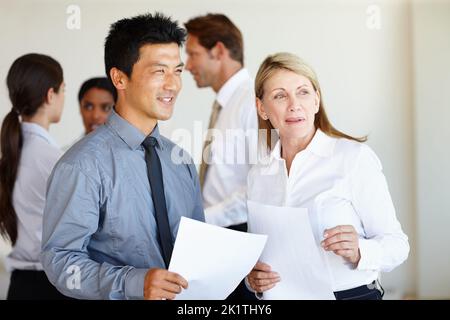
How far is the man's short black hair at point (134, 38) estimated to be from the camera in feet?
5.00

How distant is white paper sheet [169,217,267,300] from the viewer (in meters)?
1.35

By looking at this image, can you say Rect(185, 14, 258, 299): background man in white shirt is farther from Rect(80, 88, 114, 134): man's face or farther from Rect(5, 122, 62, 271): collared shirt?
Rect(5, 122, 62, 271): collared shirt

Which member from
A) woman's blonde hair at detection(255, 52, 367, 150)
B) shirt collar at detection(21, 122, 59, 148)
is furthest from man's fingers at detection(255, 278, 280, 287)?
shirt collar at detection(21, 122, 59, 148)

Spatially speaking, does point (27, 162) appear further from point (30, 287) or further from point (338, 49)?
point (338, 49)

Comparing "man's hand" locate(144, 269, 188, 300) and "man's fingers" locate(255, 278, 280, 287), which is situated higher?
"man's hand" locate(144, 269, 188, 300)

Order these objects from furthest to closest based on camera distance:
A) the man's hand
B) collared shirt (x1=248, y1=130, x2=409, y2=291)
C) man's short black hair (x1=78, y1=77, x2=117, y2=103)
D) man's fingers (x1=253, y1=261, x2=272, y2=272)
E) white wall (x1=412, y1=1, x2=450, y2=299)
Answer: man's short black hair (x1=78, y1=77, x2=117, y2=103), white wall (x1=412, y1=1, x2=450, y2=299), man's fingers (x1=253, y1=261, x2=272, y2=272), collared shirt (x1=248, y1=130, x2=409, y2=291), the man's hand

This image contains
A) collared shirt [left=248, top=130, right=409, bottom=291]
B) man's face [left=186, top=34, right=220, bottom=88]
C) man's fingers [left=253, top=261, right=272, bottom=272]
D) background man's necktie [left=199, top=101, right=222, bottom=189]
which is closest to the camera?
collared shirt [left=248, top=130, right=409, bottom=291]

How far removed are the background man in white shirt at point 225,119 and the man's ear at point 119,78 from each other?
42 cm

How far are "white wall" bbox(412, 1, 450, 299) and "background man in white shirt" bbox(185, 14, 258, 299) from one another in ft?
1.68

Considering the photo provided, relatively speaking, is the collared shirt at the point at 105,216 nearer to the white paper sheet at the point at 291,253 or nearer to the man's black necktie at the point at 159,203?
the man's black necktie at the point at 159,203

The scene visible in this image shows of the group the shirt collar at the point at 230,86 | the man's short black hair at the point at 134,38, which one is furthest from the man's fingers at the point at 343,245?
the shirt collar at the point at 230,86

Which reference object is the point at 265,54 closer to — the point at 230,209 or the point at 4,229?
the point at 230,209

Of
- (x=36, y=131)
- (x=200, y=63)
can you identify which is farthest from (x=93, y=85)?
(x=200, y=63)
